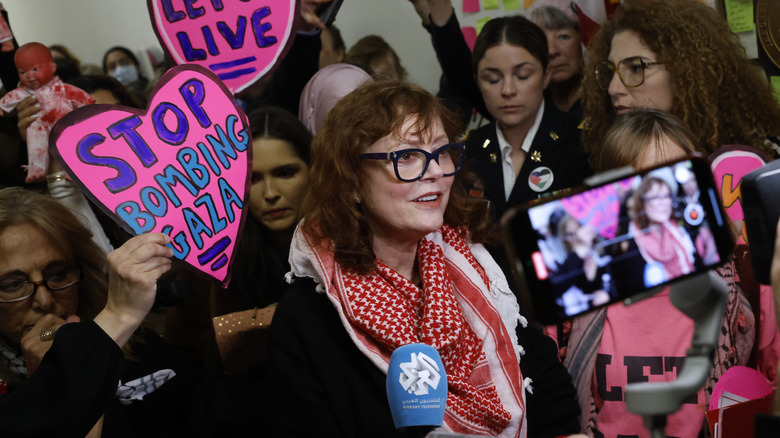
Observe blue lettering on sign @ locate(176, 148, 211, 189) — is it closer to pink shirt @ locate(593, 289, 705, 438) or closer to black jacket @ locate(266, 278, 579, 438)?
black jacket @ locate(266, 278, 579, 438)

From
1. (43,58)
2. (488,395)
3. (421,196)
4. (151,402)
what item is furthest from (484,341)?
(43,58)

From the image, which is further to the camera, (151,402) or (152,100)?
(151,402)

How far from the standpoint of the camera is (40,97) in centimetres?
253

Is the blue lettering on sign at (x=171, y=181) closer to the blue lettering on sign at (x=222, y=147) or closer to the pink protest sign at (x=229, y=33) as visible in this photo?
the blue lettering on sign at (x=222, y=147)

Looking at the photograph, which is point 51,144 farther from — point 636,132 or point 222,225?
point 636,132

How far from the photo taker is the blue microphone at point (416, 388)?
116 cm

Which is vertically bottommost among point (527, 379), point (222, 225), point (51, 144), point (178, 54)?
point (527, 379)

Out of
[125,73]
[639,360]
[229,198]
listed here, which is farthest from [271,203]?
[125,73]

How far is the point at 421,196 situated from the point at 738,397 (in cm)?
80

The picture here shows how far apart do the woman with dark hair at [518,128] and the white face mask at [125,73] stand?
3339mm

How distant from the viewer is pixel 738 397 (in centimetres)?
156

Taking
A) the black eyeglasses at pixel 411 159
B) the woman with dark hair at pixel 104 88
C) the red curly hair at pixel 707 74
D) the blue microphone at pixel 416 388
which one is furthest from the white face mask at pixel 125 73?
the blue microphone at pixel 416 388

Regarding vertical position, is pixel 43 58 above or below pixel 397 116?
above

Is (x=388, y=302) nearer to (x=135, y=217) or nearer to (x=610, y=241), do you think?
(x=135, y=217)
